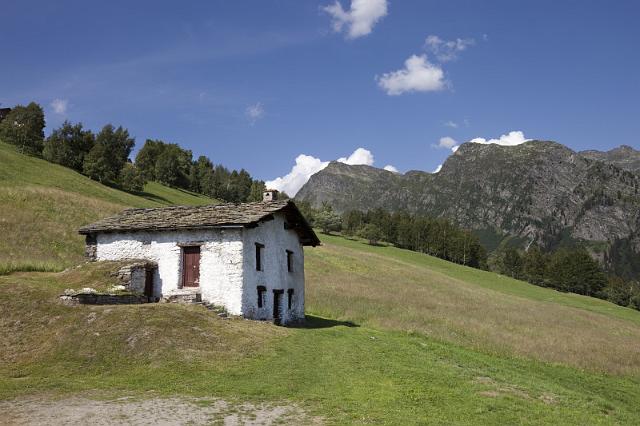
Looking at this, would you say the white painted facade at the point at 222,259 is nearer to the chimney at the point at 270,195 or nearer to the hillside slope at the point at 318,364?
the chimney at the point at 270,195

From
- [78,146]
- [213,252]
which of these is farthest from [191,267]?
[78,146]

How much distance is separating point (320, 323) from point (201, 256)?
9273 mm

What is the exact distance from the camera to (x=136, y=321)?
70.2 ft

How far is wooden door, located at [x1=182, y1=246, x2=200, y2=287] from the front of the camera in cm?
2956

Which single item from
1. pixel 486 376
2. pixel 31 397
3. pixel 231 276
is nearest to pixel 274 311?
pixel 231 276

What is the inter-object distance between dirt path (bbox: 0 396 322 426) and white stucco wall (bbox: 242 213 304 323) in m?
14.7

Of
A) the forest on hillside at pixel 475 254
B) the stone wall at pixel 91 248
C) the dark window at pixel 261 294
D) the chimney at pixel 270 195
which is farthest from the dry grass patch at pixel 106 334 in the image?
the forest on hillside at pixel 475 254

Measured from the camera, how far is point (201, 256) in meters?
29.4

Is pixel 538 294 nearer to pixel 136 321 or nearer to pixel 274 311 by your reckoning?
pixel 274 311

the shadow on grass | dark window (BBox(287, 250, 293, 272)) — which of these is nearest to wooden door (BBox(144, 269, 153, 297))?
the shadow on grass

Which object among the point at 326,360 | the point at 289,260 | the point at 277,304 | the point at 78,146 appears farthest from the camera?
the point at 78,146

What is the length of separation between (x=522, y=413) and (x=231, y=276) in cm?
1772

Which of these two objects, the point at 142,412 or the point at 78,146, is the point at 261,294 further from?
the point at 78,146

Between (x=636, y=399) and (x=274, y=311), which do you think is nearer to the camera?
(x=636, y=399)
